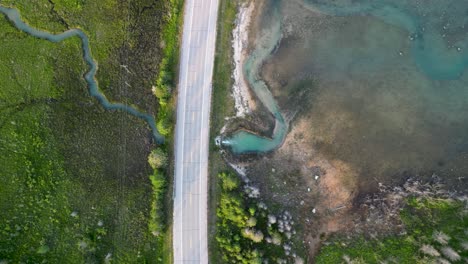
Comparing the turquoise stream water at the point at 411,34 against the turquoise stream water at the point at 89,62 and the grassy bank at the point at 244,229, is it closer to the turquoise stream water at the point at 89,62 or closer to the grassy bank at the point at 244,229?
the grassy bank at the point at 244,229

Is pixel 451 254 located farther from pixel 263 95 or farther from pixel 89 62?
pixel 89 62

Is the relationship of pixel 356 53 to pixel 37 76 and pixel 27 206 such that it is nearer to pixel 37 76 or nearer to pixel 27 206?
pixel 37 76

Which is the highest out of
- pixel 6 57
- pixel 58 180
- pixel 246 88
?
pixel 6 57

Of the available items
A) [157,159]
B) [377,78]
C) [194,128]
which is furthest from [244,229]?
[377,78]

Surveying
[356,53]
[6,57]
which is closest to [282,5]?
[356,53]

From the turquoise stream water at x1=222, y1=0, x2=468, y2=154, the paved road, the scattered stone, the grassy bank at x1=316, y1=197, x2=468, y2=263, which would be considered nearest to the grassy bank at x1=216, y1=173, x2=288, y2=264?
the paved road
